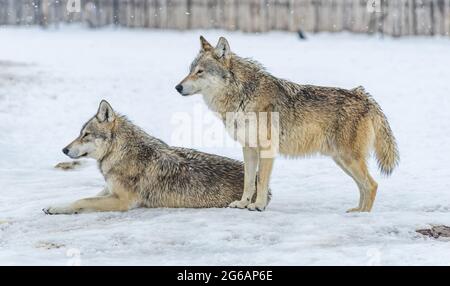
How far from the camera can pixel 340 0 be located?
2147 cm

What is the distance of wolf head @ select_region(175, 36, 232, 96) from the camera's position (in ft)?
27.7

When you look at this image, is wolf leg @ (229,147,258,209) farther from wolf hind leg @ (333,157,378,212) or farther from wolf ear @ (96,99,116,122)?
wolf ear @ (96,99,116,122)

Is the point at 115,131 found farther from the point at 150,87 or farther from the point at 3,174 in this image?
the point at 150,87

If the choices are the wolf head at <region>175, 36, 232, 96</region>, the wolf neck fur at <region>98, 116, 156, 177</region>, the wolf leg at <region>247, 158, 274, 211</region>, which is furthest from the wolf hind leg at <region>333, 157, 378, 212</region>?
the wolf neck fur at <region>98, 116, 156, 177</region>

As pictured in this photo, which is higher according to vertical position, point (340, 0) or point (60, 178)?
point (340, 0)

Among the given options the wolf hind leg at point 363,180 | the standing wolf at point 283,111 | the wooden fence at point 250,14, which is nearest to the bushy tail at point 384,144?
Answer: the standing wolf at point 283,111

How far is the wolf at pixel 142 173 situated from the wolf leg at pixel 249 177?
0.82 feet

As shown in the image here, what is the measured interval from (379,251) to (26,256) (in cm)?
277

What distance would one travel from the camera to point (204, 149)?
1309 cm

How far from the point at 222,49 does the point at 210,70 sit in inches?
9.2

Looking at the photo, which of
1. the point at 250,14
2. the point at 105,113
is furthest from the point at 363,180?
the point at 250,14

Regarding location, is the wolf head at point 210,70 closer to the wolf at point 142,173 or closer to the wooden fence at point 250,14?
the wolf at point 142,173

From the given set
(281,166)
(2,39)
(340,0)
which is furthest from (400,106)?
(2,39)

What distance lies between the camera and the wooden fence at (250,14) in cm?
2145
